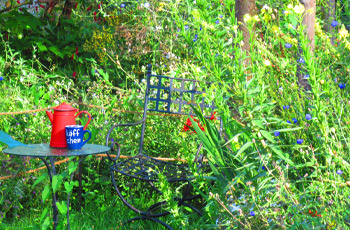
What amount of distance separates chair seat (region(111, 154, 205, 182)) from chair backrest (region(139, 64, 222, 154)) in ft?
0.67

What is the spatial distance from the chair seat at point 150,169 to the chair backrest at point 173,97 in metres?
0.21

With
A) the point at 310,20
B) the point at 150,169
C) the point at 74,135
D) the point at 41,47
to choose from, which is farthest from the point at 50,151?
the point at 41,47

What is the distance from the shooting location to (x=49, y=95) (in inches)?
155

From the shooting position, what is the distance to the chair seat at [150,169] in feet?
8.26

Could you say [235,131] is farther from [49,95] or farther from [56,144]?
[49,95]

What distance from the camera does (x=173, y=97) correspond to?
3.85m

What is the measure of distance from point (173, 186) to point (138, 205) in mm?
326

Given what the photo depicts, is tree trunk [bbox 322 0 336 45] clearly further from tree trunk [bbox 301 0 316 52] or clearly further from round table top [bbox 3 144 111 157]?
round table top [bbox 3 144 111 157]

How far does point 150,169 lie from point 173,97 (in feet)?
4.68

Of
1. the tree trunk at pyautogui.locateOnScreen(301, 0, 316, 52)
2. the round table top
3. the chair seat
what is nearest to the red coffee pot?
the round table top

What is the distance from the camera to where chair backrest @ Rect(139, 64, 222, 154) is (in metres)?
3.07

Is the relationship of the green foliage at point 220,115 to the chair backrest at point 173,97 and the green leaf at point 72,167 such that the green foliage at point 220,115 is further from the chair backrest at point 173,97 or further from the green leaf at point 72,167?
the chair backrest at point 173,97

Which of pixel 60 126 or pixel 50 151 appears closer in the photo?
pixel 50 151

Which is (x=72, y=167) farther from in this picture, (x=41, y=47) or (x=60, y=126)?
(x=41, y=47)
